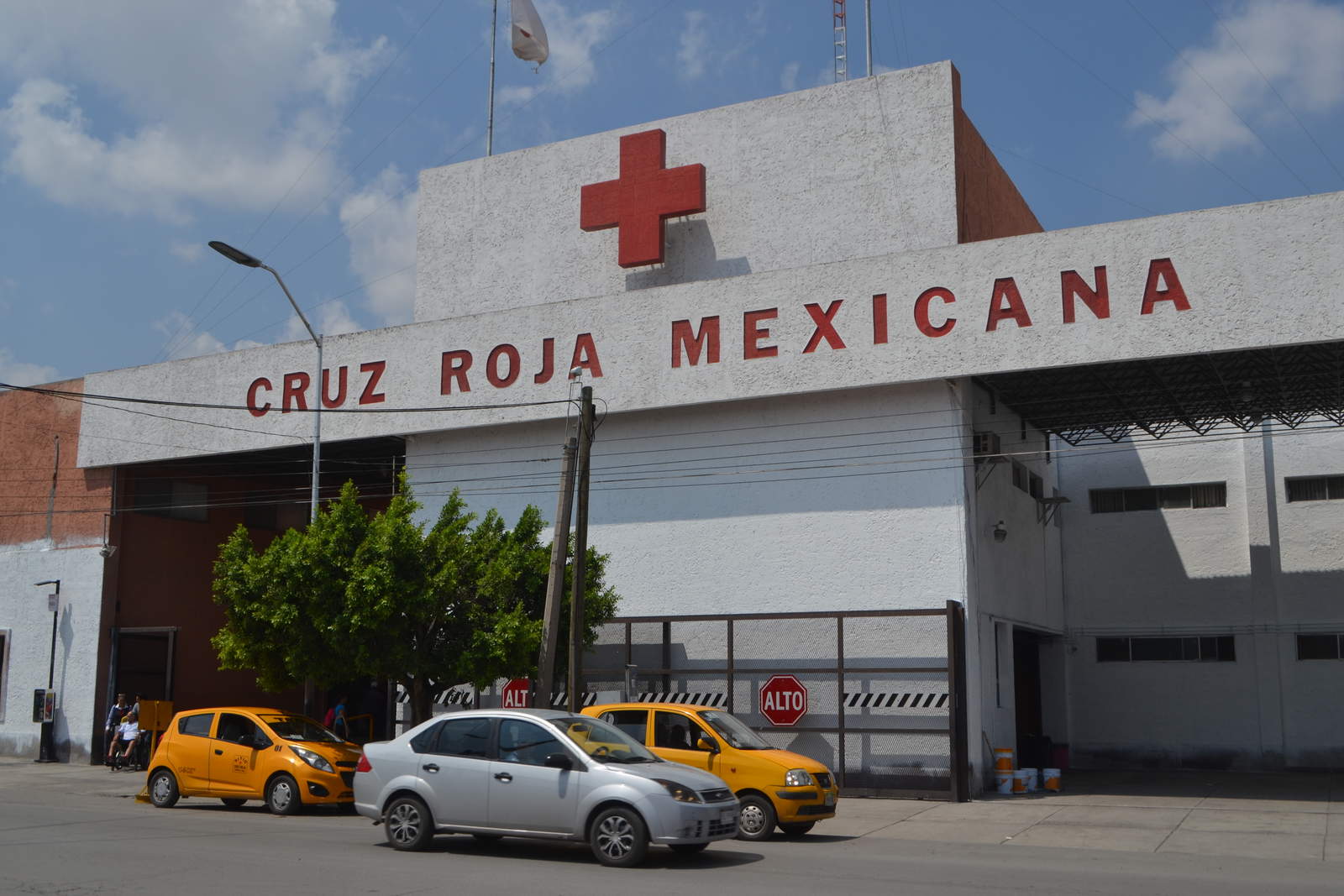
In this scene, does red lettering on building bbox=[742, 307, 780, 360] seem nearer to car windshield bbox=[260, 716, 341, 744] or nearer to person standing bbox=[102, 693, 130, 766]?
car windshield bbox=[260, 716, 341, 744]

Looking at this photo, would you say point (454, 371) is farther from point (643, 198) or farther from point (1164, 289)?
point (1164, 289)

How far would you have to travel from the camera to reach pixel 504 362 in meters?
26.9

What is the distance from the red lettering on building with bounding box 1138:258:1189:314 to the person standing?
2345 centimetres

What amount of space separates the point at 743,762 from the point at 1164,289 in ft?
37.4

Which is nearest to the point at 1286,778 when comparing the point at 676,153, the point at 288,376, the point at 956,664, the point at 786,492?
the point at 956,664

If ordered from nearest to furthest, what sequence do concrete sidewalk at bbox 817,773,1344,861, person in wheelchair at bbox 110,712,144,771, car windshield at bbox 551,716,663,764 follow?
car windshield at bbox 551,716,663,764 → concrete sidewalk at bbox 817,773,1344,861 → person in wheelchair at bbox 110,712,144,771

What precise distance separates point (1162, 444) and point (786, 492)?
12.6 m

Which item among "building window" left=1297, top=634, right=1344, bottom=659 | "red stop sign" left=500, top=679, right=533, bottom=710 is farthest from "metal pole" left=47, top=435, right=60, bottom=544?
"building window" left=1297, top=634, right=1344, bottom=659

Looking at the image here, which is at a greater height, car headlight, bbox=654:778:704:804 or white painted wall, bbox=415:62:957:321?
white painted wall, bbox=415:62:957:321

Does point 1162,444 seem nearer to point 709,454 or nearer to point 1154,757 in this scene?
point 1154,757

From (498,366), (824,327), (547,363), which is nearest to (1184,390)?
(824,327)

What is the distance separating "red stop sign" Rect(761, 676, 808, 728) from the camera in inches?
905

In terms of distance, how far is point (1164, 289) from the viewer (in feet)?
68.3

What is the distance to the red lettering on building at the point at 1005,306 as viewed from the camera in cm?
2189
